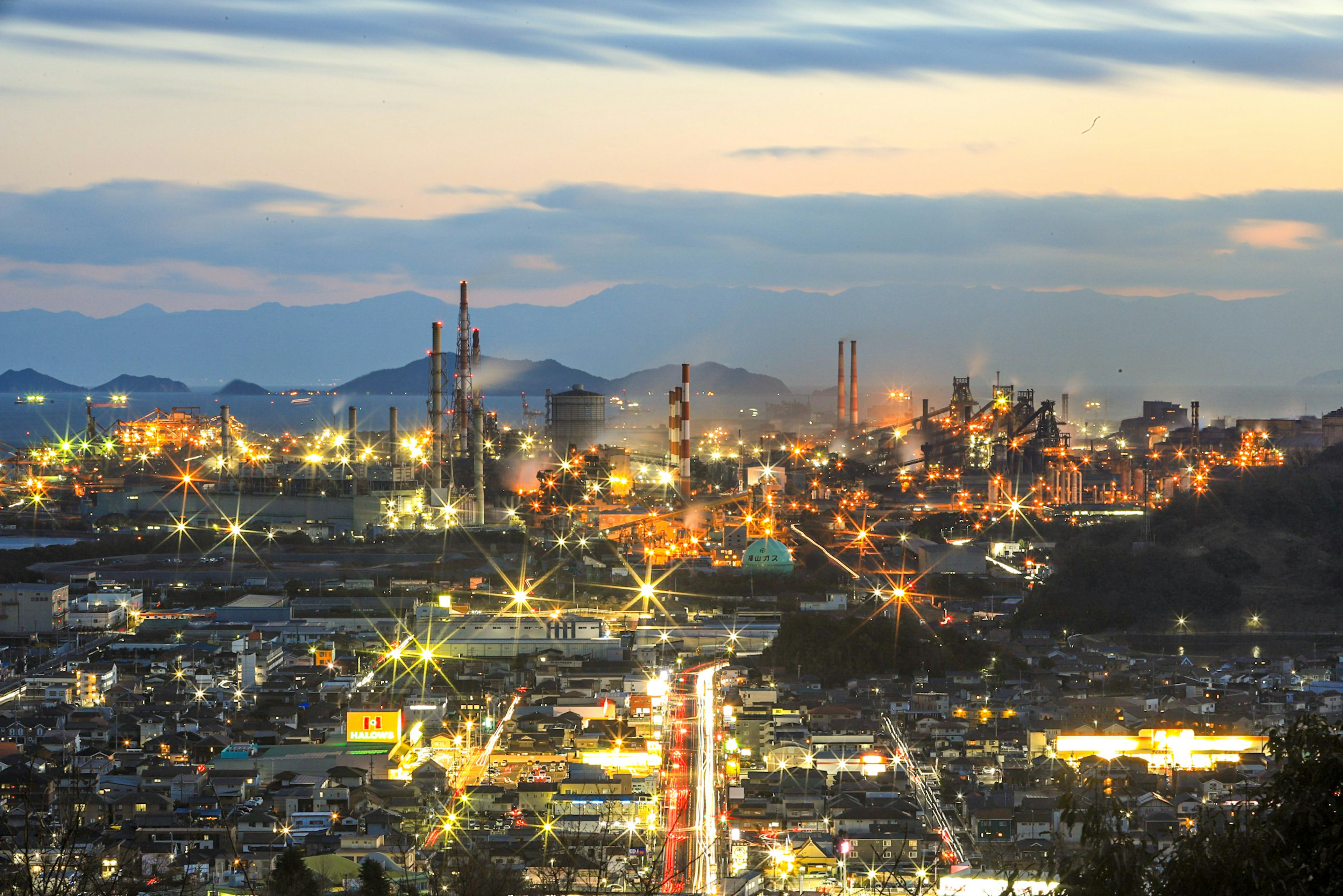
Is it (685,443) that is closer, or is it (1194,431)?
(685,443)

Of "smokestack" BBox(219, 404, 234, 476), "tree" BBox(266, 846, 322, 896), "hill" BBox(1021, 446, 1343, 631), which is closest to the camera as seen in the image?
"tree" BBox(266, 846, 322, 896)

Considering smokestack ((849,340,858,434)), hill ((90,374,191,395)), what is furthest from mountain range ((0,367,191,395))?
smokestack ((849,340,858,434))

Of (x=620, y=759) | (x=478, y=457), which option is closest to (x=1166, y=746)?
(x=620, y=759)

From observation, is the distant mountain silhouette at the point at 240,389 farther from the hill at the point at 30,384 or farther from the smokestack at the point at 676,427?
the smokestack at the point at 676,427

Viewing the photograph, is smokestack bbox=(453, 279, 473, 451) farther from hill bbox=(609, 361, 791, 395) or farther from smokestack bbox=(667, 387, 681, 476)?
hill bbox=(609, 361, 791, 395)

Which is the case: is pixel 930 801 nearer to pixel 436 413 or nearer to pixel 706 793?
pixel 706 793

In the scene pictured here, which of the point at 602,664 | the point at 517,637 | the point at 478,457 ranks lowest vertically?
the point at 602,664

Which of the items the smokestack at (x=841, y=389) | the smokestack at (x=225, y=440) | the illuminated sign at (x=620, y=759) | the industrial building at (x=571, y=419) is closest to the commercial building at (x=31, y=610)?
the illuminated sign at (x=620, y=759)

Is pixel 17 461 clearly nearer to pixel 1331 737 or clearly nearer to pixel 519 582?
pixel 519 582
